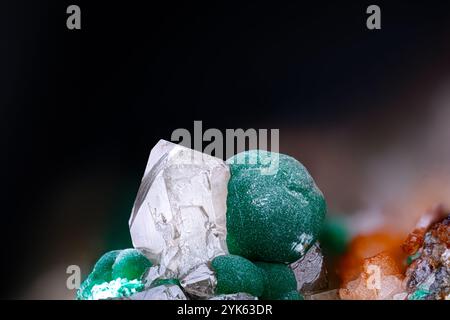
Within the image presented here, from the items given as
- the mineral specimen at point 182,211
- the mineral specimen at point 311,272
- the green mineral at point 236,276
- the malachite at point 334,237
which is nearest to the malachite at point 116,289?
the mineral specimen at point 182,211

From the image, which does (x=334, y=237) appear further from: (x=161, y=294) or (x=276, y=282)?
(x=161, y=294)

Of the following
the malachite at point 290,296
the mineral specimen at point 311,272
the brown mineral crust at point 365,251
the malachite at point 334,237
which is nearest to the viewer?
the malachite at point 290,296

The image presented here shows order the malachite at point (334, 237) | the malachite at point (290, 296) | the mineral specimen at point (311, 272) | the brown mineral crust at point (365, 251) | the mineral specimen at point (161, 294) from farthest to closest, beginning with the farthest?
the malachite at point (334, 237)
the brown mineral crust at point (365, 251)
the mineral specimen at point (311, 272)
the malachite at point (290, 296)
the mineral specimen at point (161, 294)

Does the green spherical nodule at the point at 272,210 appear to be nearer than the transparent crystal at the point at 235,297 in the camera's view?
No

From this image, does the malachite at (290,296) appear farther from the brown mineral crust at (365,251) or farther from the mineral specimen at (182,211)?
the brown mineral crust at (365,251)

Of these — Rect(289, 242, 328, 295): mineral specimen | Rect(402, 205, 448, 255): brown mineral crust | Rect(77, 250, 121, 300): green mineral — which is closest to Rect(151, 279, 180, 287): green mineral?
Rect(77, 250, 121, 300): green mineral

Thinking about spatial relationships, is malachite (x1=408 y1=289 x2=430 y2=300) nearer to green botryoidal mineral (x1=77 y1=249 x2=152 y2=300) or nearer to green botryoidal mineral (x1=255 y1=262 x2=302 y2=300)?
green botryoidal mineral (x1=255 y1=262 x2=302 y2=300)
